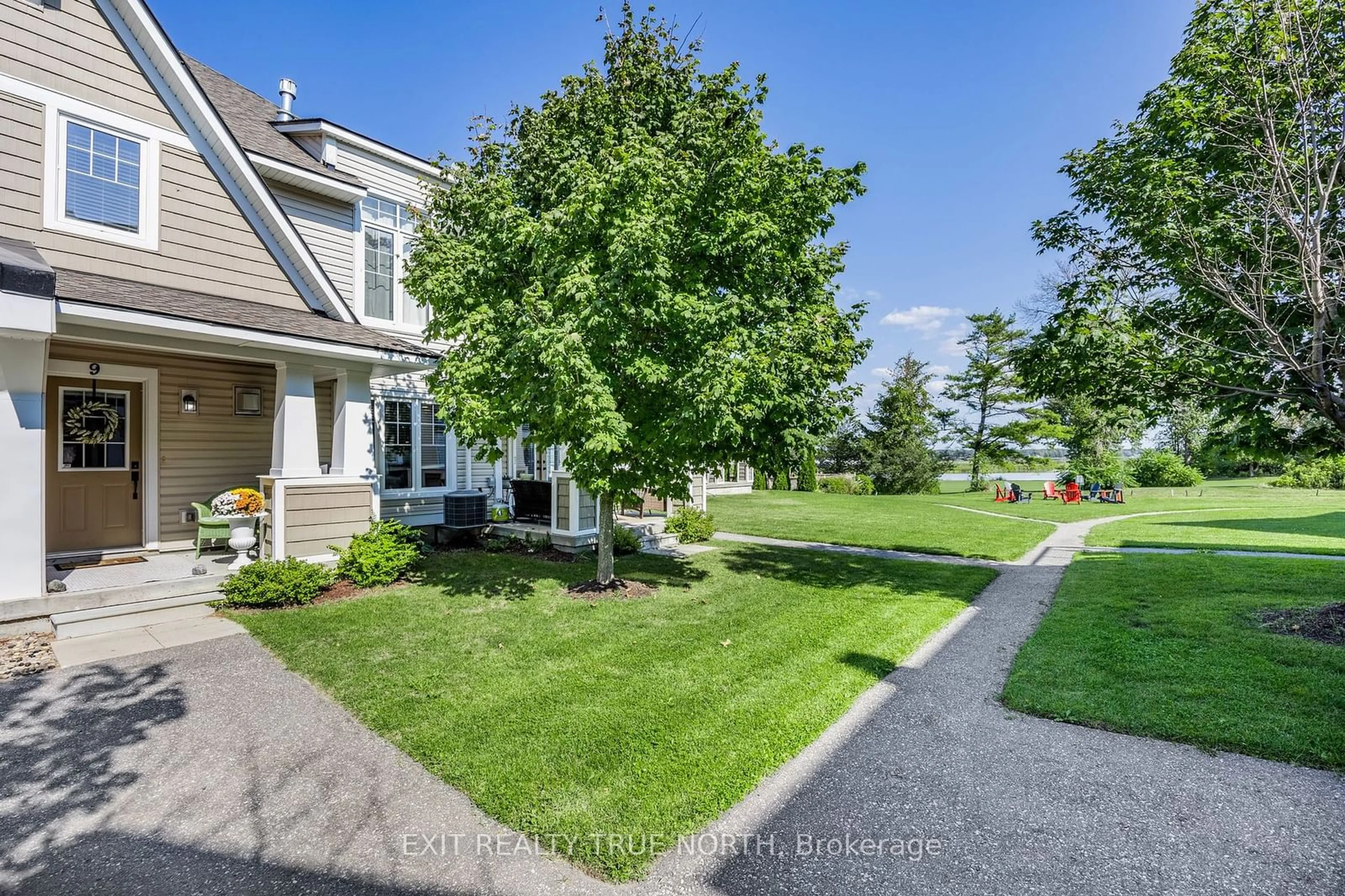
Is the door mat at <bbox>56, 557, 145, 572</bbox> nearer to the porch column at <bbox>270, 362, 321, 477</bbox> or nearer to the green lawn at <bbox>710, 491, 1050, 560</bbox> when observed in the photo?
the porch column at <bbox>270, 362, 321, 477</bbox>

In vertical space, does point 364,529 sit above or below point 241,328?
below

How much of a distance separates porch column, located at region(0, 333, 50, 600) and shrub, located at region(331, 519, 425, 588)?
2.89 m

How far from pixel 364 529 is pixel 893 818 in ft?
26.0

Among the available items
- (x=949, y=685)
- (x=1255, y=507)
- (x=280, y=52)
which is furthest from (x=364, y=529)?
(x=1255, y=507)

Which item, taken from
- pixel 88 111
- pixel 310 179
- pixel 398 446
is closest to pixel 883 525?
pixel 398 446

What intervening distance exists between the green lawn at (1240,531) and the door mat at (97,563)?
714 inches

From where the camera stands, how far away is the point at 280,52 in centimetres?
1205

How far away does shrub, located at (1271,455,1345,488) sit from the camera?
26938mm

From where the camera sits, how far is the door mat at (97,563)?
750 centimetres

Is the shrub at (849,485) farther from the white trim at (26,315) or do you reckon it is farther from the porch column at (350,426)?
the white trim at (26,315)

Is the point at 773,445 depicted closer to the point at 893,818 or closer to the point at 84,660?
the point at 893,818

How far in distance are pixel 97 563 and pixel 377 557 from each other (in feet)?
12.0

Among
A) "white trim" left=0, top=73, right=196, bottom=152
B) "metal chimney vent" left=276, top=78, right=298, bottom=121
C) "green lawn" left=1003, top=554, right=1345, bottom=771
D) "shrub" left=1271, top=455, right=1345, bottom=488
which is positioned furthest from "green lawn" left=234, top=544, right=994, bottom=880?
"shrub" left=1271, top=455, right=1345, bottom=488

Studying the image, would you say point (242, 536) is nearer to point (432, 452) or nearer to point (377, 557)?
point (377, 557)
